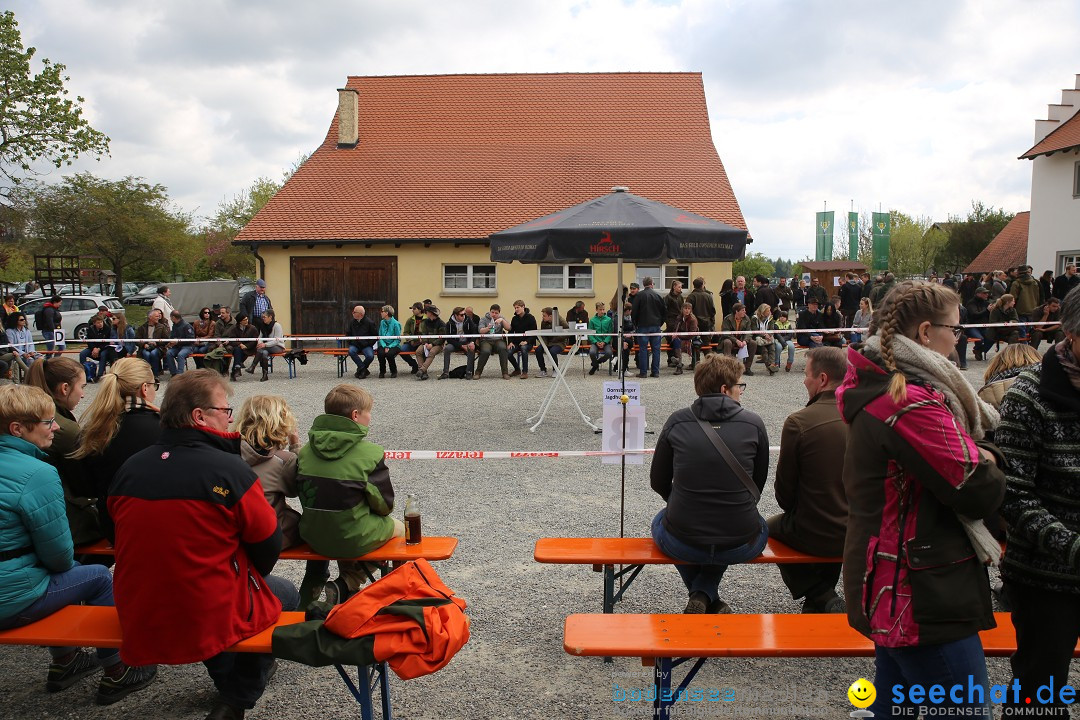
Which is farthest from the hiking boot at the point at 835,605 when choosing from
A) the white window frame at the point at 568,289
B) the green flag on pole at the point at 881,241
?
the green flag on pole at the point at 881,241

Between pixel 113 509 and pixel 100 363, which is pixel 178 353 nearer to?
pixel 100 363

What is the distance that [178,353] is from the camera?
15.9 m

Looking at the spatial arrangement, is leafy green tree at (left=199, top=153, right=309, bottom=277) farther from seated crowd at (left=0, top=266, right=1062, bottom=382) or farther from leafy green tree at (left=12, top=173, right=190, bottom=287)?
seated crowd at (left=0, top=266, right=1062, bottom=382)

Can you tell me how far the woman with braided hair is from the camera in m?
2.28

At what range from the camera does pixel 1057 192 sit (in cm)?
2725

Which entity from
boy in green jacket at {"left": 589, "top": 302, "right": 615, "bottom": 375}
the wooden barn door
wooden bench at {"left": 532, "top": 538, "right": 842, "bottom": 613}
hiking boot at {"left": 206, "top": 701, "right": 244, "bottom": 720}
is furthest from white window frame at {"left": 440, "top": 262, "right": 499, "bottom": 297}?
hiking boot at {"left": 206, "top": 701, "right": 244, "bottom": 720}

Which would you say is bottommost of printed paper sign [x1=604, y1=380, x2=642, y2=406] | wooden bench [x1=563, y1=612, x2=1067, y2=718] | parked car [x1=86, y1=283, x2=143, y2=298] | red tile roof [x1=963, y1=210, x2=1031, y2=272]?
wooden bench [x1=563, y1=612, x2=1067, y2=718]

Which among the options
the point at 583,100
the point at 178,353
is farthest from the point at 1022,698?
the point at 583,100

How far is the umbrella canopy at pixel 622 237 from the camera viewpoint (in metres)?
8.61

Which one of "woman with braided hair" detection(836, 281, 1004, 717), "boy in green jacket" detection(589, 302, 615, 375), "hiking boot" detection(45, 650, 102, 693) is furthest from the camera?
"boy in green jacket" detection(589, 302, 615, 375)

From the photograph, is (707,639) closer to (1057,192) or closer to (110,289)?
(1057,192)

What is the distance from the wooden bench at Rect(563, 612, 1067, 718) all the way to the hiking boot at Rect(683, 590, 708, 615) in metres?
0.69

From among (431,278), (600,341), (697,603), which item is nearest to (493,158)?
(431,278)

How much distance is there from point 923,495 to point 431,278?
19823mm
